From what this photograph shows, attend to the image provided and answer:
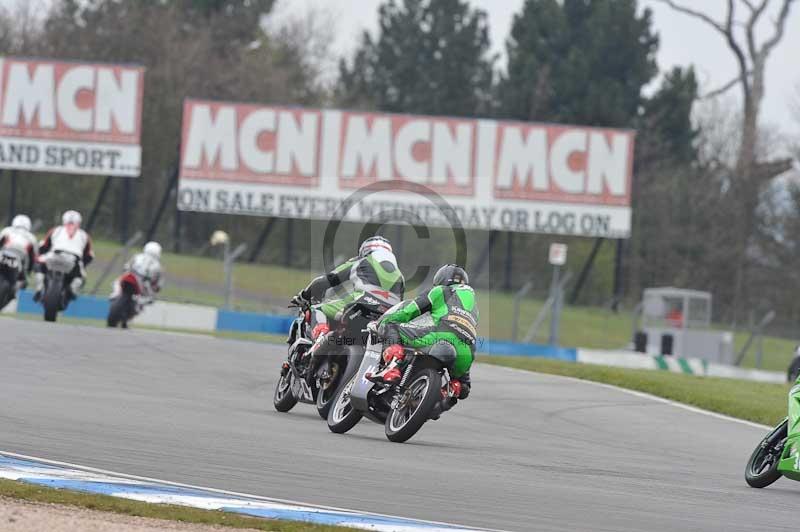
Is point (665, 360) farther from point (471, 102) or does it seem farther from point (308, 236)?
point (471, 102)

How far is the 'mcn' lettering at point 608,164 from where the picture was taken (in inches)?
1768

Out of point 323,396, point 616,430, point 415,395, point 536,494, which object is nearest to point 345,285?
point 323,396

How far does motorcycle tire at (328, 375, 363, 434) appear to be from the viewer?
44.3 ft

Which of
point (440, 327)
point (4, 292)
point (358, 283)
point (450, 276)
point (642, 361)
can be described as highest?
point (450, 276)

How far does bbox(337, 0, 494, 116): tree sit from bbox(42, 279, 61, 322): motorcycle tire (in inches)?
2290

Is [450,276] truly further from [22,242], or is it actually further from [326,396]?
[22,242]

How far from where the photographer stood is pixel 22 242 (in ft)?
78.9

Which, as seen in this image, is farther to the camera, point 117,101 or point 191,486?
point 117,101

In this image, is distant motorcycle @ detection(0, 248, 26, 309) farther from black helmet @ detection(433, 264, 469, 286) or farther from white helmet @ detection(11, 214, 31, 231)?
black helmet @ detection(433, 264, 469, 286)

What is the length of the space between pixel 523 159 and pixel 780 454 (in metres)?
33.4

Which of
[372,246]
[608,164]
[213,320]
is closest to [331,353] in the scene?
[372,246]

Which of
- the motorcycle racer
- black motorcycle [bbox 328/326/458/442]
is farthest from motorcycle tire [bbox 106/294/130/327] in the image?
black motorcycle [bbox 328/326/458/442]

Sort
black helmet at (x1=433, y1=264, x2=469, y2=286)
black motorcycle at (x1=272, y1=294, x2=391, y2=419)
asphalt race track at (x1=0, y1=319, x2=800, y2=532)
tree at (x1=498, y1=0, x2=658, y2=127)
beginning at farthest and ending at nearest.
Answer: tree at (x1=498, y1=0, x2=658, y2=127) → black motorcycle at (x1=272, y1=294, x2=391, y2=419) → black helmet at (x1=433, y1=264, x2=469, y2=286) → asphalt race track at (x1=0, y1=319, x2=800, y2=532)

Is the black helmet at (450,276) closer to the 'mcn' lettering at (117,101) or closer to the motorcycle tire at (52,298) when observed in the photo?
the motorcycle tire at (52,298)
